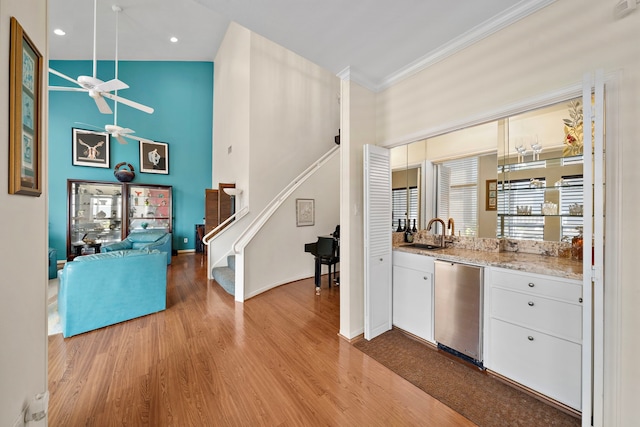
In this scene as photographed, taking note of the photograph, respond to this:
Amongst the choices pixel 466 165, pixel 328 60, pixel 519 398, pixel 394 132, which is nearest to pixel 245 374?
pixel 519 398

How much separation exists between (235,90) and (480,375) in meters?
6.52

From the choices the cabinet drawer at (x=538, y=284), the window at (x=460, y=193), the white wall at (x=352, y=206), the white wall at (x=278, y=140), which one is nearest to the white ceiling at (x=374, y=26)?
the white wall at (x=352, y=206)

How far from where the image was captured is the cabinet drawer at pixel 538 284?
164 cm

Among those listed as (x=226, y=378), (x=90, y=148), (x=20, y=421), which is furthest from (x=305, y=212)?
(x=90, y=148)

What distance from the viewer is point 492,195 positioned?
2686 mm

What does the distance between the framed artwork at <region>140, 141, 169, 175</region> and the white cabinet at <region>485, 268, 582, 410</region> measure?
27.3ft

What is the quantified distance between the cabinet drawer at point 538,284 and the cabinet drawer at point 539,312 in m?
0.04

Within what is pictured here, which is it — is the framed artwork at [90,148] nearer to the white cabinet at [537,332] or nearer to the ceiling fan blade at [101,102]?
the ceiling fan blade at [101,102]

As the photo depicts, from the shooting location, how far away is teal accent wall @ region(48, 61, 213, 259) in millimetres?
6004

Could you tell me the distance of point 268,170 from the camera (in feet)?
16.6

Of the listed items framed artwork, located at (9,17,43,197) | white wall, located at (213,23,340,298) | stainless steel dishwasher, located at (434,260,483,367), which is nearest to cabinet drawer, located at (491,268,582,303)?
stainless steel dishwasher, located at (434,260,483,367)

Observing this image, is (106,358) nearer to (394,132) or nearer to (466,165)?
(394,132)

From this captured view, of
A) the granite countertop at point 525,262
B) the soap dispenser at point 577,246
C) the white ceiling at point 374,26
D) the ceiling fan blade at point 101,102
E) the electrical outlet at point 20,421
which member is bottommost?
the electrical outlet at point 20,421

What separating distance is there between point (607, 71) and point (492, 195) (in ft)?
4.61
